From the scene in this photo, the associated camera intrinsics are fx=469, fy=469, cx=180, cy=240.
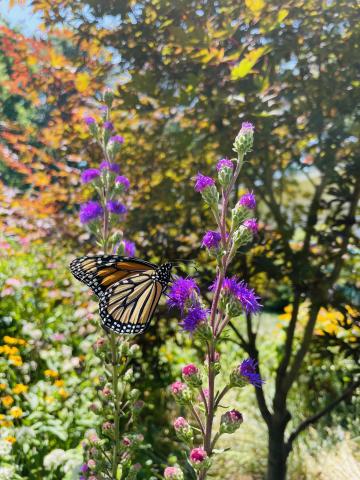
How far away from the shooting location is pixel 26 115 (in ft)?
56.3

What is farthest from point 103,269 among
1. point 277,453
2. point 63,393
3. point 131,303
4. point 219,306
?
point 277,453

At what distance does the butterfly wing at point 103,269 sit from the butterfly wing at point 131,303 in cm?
4

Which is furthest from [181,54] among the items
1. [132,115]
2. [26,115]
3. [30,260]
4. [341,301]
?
[26,115]

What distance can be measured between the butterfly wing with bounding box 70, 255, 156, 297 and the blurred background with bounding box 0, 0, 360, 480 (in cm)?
76

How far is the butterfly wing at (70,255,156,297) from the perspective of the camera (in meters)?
2.27

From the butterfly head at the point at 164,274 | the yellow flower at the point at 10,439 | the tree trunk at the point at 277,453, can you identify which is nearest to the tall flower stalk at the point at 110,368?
Result: the butterfly head at the point at 164,274

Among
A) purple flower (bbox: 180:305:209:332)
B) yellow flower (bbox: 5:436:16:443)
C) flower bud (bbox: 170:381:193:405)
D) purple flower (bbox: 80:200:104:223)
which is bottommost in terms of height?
flower bud (bbox: 170:381:193:405)

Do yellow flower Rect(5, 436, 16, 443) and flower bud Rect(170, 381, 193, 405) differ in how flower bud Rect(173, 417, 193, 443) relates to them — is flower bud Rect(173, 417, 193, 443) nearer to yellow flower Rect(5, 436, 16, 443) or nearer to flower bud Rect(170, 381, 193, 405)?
flower bud Rect(170, 381, 193, 405)

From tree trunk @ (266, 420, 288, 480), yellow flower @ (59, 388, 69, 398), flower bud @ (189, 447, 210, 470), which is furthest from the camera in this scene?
yellow flower @ (59, 388, 69, 398)

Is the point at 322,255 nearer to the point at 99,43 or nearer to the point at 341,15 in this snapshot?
the point at 341,15

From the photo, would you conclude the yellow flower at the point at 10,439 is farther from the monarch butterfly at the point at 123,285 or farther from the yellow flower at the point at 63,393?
the monarch butterfly at the point at 123,285

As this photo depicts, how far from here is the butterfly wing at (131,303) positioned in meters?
2.21

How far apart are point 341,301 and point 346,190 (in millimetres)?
666

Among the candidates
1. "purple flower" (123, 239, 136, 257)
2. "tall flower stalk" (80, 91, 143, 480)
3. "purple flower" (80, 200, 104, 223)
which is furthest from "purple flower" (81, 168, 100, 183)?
"purple flower" (123, 239, 136, 257)
